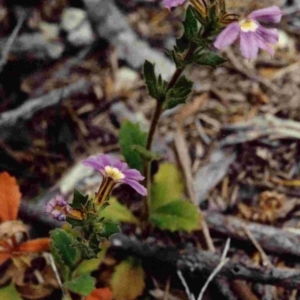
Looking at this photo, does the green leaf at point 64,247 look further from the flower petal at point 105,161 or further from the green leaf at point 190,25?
the green leaf at point 190,25

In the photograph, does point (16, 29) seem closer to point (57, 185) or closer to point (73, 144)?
A: point (73, 144)

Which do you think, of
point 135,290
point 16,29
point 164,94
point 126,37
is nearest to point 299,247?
point 135,290

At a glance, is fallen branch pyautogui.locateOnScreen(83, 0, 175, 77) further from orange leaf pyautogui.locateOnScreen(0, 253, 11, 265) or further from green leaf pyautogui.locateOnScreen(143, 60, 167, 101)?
orange leaf pyautogui.locateOnScreen(0, 253, 11, 265)

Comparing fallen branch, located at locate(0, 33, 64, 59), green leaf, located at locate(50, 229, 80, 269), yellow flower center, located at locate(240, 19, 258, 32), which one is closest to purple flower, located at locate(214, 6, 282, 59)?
yellow flower center, located at locate(240, 19, 258, 32)

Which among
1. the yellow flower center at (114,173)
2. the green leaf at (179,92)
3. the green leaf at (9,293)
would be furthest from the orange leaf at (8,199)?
the green leaf at (179,92)

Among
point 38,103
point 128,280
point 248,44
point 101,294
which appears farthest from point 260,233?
point 38,103

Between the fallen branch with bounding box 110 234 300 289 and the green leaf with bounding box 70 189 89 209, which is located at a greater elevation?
the green leaf with bounding box 70 189 89 209
